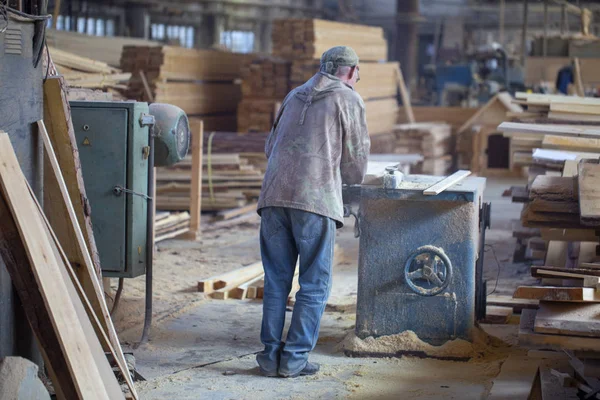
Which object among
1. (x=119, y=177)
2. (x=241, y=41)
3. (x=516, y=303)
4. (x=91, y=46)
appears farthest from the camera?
(x=241, y=41)

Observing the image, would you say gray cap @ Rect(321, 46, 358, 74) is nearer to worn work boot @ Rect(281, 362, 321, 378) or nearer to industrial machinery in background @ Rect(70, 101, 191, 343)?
industrial machinery in background @ Rect(70, 101, 191, 343)

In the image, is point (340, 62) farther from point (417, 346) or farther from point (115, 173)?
point (417, 346)

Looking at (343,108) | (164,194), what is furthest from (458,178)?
(164,194)

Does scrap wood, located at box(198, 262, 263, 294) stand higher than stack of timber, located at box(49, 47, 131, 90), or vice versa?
stack of timber, located at box(49, 47, 131, 90)

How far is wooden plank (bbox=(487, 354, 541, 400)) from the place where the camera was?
5.18 m

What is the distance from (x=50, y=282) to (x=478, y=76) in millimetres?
18755

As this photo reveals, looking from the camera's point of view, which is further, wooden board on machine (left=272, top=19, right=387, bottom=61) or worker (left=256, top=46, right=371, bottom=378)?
wooden board on machine (left=272, top=19, right=387, bottom=61)

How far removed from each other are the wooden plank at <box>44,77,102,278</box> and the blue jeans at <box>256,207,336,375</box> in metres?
1.09

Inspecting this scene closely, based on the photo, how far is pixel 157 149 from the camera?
661 centimetres

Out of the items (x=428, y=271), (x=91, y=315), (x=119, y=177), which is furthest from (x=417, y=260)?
(x=91, y=315)

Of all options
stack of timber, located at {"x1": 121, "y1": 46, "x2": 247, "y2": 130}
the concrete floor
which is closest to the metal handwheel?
the concrete floor

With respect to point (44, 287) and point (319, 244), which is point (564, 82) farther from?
point (44, 287)

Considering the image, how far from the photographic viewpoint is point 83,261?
16.9 feet

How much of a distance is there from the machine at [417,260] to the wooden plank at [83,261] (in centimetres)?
176
